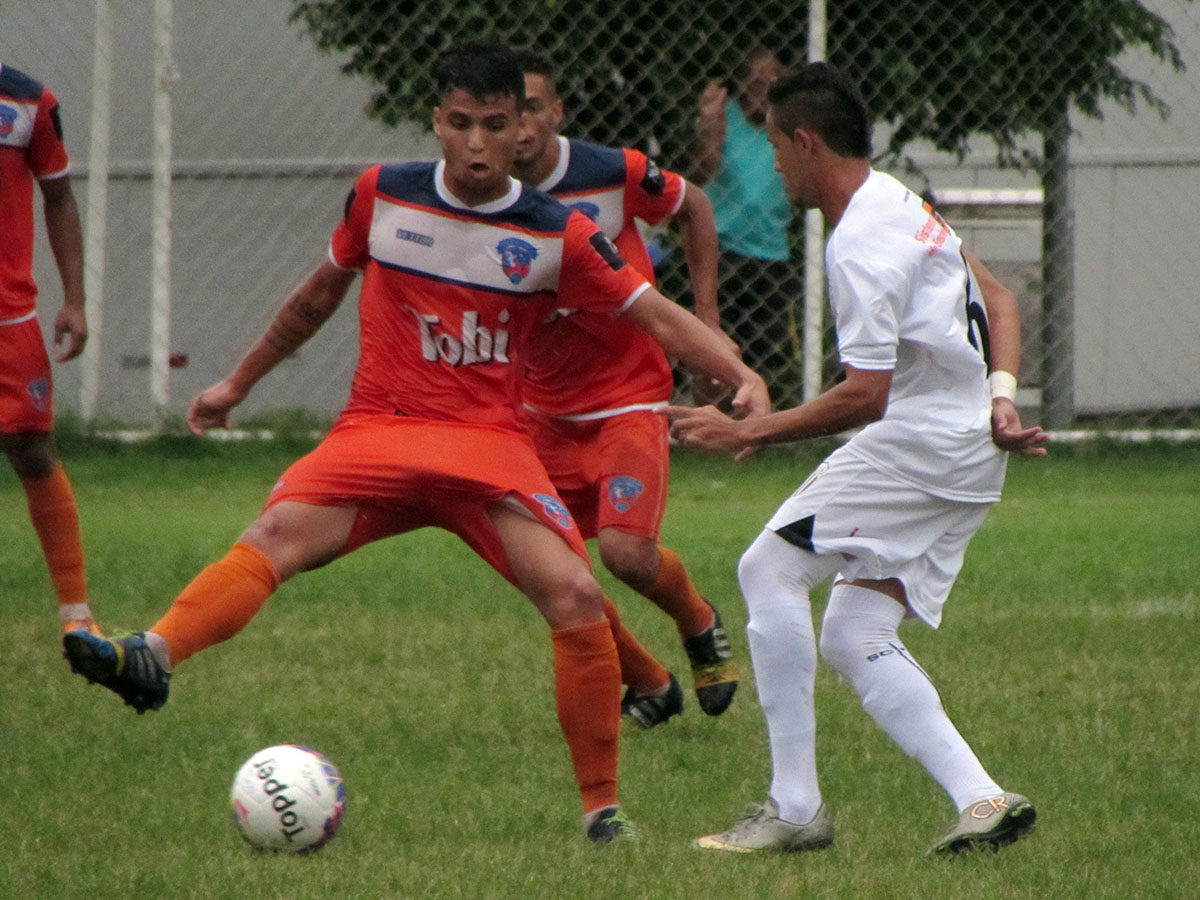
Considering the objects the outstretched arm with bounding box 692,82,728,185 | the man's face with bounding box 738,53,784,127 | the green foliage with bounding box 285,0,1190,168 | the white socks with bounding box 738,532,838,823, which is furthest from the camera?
the green foliage with bounding box 285,0,1190,168

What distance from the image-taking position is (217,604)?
13.2ft

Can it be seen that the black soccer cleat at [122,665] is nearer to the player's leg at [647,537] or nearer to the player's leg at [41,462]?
the player's leg at [647,537]

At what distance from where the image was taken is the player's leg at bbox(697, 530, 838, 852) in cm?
403

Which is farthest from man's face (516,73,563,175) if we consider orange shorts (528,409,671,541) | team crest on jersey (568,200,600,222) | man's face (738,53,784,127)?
man's face (738,53,784,127)

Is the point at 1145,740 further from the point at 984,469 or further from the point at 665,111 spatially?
the point at 665,111

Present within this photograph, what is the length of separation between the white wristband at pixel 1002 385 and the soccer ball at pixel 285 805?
67.1 inches

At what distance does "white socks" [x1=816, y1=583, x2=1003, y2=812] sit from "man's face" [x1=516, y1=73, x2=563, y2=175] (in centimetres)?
191

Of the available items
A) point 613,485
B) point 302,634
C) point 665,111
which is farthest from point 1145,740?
point 665,111

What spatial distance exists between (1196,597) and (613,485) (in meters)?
2.76

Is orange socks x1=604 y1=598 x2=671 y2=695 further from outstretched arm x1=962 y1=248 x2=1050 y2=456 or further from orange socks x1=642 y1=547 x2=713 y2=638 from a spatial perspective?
outstretched arm x1=962 y1=248 x2=1050 y2=456

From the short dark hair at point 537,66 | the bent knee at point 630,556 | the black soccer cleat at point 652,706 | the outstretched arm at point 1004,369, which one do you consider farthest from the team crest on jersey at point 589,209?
the outstretched arm at point 1004,369

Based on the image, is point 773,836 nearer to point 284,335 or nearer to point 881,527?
point 881,527

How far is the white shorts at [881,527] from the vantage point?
400cm

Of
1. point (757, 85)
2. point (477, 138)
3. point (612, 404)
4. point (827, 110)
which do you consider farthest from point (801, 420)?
point (757, 85)
